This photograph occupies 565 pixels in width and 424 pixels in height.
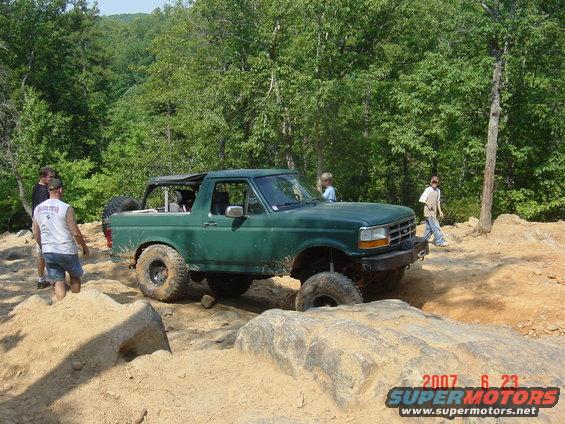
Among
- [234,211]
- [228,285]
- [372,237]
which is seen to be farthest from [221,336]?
[228,285]

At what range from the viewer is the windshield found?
7.65 m

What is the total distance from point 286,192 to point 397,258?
195 centimetres

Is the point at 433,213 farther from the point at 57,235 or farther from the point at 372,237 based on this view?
the point at 57,235

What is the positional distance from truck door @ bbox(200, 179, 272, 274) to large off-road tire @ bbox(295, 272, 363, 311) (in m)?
0.89

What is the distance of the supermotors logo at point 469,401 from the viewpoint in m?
3.76

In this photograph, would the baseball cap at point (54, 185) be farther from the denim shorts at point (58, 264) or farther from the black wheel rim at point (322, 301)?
the black wheel rim at point (322, 301)

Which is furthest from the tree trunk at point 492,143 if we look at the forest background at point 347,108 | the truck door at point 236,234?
the truck door at point 236,234

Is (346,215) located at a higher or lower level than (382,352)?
higher

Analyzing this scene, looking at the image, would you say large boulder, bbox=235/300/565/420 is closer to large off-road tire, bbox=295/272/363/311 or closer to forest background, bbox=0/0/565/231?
large off-road tire, bbox=295/272/363/311

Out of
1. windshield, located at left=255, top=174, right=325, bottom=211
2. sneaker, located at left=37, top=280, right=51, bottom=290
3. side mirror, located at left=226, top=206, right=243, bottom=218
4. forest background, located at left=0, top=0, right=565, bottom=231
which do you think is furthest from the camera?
forest background, located at left=0, top=0, right=565, bottom=231

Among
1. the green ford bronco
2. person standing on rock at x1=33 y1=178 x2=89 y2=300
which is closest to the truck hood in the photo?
the green ford bronco

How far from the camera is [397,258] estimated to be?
22.4 ft

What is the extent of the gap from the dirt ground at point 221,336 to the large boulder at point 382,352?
156 millimetres

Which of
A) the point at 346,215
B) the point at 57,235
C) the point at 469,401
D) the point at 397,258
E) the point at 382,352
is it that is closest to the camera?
the point at 469,401
